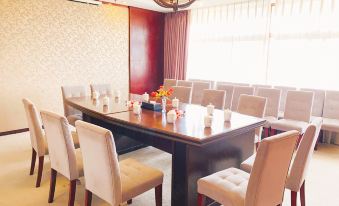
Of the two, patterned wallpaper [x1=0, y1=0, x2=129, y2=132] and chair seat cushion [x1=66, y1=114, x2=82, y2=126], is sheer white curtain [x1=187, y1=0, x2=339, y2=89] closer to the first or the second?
→ patterned wallpaper [x1=0, y1=0, x2=129, y2=132]

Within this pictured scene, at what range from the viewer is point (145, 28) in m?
6.54

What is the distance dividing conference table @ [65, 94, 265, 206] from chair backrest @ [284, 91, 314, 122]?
1819 millimetres

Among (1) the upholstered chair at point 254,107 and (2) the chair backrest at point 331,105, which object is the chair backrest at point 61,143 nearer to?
(1) the upholstered chair at point 254,107

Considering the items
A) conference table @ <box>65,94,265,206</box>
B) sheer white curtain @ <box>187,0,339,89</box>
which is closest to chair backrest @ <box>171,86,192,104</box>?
conference table @ <box>65,94,265,206</box>

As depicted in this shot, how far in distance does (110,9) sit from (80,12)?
727mm

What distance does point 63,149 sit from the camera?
2258 millimetres

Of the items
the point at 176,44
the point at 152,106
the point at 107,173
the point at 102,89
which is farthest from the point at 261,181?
the point at 176,44

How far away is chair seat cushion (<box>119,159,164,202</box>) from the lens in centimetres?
196

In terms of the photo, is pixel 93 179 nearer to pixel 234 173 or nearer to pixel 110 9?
pixel 234 173

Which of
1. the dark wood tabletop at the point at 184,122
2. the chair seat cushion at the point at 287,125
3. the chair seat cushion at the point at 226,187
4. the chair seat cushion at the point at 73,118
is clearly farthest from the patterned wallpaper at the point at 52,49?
the chair seat cushion at the point at 226,187

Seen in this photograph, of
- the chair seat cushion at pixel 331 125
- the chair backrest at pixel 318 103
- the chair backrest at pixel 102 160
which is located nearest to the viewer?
the chair backrest at pixel 102 160

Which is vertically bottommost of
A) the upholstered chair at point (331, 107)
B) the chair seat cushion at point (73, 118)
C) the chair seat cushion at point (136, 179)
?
the chair seat cushion at point (136, 179)

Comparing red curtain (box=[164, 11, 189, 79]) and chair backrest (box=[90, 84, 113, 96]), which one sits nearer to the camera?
chair backrest (box=[90, 84, 113, 96])

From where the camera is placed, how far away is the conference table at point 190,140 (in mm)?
2199
